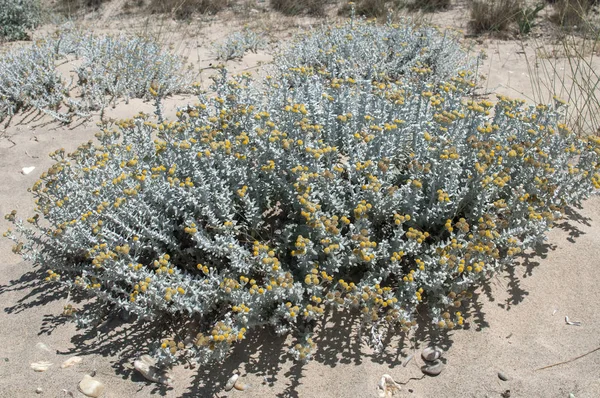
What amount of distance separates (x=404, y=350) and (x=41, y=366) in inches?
82.3

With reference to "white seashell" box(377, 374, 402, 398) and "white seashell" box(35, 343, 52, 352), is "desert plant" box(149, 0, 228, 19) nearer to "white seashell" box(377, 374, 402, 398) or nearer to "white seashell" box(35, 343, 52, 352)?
"white seashell" box(35, 343, 52, 352)

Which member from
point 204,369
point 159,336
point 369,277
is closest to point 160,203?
point 159,336

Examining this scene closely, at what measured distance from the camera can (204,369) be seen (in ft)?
9.73

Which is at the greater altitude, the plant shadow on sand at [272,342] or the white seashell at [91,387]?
the plant shadow on sand at [272,342]

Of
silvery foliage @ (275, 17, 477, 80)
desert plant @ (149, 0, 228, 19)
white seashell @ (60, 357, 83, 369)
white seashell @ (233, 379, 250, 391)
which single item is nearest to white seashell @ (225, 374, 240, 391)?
white seashell @ (233, 379, 250, 391)

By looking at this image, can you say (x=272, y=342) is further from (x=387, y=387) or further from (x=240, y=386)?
(x=387, y=387)

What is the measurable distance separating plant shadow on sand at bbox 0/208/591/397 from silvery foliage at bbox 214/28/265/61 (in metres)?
4.53

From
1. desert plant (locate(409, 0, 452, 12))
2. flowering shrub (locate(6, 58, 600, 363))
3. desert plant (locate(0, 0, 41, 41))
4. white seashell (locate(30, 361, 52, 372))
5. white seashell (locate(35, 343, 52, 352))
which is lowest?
white seashell (locate(30, 361, 52, 372))

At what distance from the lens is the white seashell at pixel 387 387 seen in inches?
108

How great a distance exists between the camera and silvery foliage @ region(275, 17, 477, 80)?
5.73m

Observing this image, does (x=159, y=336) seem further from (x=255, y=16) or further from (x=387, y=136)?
(x=255, y=16)

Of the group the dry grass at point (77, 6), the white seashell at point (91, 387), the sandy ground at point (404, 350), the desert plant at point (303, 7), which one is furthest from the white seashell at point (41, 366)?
the dry grass at point (77, 6)

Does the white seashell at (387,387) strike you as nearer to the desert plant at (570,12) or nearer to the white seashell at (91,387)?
the white seashell at (91,387)

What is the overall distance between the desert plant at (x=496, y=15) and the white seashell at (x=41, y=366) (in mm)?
6855
